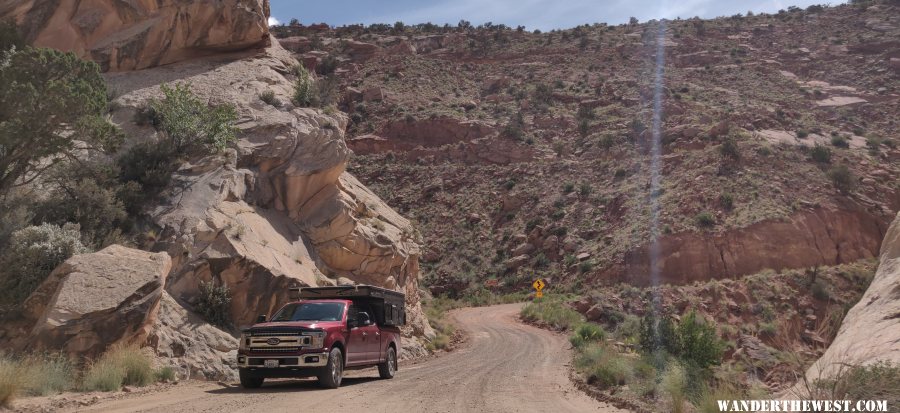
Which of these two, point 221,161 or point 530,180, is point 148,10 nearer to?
point 221,161

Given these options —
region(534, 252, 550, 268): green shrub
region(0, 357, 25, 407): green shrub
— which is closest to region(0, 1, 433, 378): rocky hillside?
region(0, 357, 25, 407): green shrub

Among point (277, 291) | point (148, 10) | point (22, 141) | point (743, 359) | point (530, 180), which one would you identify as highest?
point (148, 10)

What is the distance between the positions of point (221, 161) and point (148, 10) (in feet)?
43.2

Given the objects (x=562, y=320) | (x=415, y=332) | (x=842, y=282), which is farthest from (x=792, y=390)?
(x=842, y=282)

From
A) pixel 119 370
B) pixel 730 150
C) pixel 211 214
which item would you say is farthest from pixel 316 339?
pixel 730 150

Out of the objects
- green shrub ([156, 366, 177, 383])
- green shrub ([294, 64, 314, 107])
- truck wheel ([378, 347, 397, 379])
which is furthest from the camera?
green shrub ([294, 64, 314, 107])

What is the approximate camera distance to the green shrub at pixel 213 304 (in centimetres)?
1581

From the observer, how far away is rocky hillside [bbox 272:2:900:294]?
4012 cm

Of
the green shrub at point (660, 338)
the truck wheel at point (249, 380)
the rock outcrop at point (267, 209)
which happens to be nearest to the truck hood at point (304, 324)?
the truck wheel at point (249, 380)

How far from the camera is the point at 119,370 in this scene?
1128 centimetres

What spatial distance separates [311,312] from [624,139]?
44520mm

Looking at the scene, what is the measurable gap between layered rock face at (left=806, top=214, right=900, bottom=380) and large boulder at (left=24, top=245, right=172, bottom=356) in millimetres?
11950

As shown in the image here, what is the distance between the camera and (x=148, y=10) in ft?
93.7

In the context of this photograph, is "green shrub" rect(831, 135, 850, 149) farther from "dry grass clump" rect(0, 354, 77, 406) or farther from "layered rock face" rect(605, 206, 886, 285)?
"dry grass clump" rect(0, 354, 77, 406)
